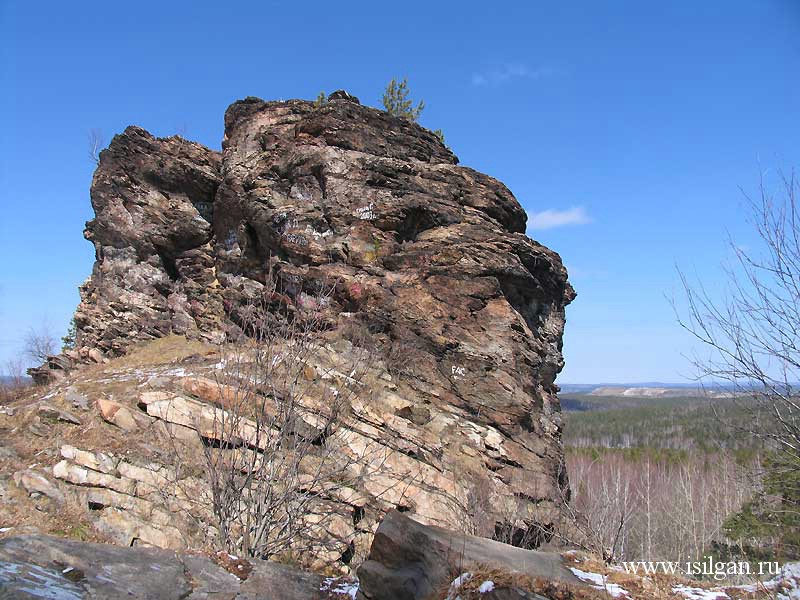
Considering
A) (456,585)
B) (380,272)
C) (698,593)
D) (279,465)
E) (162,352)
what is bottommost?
(698,593)

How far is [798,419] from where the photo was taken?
762cm

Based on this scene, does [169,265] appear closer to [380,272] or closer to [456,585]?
[380,272]

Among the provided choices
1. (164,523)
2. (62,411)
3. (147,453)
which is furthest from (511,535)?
(62,411)

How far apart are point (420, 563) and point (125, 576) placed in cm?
268

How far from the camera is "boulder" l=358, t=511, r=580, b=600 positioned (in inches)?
181

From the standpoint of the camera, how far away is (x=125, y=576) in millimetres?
4547

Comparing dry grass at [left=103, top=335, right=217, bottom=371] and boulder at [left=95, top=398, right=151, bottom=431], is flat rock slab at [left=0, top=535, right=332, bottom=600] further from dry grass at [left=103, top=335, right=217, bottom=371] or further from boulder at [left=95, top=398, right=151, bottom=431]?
dry grass at [left=103, top=335, right=217, bottom=371]

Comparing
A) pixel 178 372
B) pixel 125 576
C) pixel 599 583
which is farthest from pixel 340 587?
pixel 178 372

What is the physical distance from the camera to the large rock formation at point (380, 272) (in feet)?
37.7

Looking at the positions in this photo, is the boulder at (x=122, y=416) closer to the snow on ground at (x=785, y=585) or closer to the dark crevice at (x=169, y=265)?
the dark crevice at (x=169, y=265)

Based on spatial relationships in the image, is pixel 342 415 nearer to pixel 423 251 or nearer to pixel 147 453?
pixel 147 453

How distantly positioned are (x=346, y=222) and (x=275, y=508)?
30.3 ft

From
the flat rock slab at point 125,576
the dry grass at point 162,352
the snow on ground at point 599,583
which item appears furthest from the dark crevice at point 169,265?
the snow on ground at point 599,583

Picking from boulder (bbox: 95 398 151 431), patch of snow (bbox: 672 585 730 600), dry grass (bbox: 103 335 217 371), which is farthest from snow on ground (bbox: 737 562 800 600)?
dry grass (bbox: 103 335 217 371)
